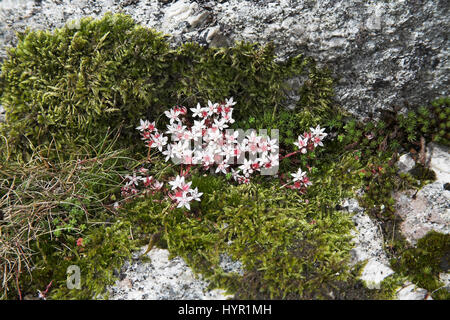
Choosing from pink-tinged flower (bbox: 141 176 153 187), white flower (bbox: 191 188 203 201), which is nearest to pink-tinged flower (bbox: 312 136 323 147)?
white flower (bbox: 191 188 203 201)

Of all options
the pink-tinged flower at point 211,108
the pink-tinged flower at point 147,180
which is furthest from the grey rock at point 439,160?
the pink-tinged flower at point 147,180

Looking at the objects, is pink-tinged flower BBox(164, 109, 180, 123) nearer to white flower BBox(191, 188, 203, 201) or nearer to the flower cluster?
the flower cluster

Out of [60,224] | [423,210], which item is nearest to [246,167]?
[423,210]

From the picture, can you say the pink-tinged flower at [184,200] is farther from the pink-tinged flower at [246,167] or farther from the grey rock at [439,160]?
the grey rock at [439,160]

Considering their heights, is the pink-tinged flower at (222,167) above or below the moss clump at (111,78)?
below

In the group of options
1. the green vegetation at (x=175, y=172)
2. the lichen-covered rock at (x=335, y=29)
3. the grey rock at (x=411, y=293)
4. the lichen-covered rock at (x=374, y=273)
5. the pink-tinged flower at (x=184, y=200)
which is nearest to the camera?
the grey rock at (x=411, y=293)

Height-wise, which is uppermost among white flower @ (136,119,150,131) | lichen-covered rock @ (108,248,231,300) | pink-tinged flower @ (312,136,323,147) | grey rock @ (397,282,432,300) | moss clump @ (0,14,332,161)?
moss clump @ (0,14,332,161)

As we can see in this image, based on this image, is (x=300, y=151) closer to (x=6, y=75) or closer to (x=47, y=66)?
(x=47, y=66)
